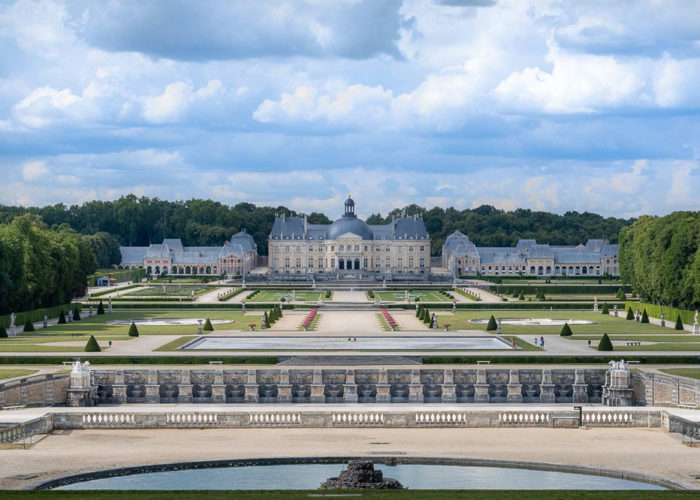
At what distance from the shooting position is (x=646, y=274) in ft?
245

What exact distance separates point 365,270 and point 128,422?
335 feet

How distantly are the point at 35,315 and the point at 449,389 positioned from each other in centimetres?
3139

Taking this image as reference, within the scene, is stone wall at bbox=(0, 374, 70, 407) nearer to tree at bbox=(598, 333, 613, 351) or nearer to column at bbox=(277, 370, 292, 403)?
column at bbox=(277, 370, 292, 403)

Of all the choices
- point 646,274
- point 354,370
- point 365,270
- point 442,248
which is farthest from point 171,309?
point 442,248

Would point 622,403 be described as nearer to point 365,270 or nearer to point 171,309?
point 171,309

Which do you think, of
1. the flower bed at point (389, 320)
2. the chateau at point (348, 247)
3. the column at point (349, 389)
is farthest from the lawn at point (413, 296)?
the column at point (349, 389)

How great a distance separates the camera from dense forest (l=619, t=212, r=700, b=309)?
2534 inches

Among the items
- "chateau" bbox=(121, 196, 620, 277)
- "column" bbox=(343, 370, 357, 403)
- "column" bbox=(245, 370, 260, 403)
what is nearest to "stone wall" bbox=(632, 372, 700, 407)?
"column" bbox=(343, 370, 357, 403)

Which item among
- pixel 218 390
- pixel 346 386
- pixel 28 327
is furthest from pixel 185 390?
pixel 28 327

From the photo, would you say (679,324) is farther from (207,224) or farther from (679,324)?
(207,224)

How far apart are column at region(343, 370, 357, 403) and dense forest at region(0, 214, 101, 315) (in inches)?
1072

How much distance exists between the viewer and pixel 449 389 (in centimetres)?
3941

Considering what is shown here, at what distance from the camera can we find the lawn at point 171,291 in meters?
88.2

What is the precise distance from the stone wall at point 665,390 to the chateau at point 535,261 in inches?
3917
